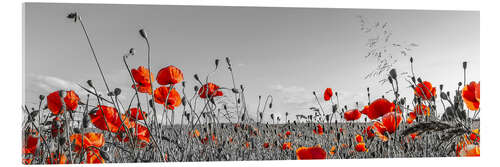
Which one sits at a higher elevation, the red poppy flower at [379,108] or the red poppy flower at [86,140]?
the red poppy flower at [379,108]

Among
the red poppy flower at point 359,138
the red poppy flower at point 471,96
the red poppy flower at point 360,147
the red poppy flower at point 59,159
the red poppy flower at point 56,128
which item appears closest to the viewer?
the red poppy flower at point 59,159

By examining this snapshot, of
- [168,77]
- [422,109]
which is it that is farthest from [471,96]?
[168,77]

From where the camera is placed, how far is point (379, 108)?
2424 mm

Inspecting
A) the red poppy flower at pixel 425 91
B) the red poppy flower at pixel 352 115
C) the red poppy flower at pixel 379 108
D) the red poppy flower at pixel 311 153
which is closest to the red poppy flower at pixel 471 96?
the red poppy flower at pixel 425 91

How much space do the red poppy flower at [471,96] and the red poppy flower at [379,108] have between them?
48cm

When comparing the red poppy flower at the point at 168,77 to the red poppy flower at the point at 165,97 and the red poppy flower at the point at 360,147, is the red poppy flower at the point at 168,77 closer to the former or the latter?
the red poppy flower at the point at 165,97

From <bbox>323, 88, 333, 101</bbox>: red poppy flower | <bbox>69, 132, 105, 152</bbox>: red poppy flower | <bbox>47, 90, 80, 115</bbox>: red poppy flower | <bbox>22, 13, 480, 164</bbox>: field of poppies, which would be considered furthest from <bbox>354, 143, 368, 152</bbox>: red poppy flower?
<bbox>47, 90, 80, 115</bbox>: red poppy flower

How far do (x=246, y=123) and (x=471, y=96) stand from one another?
1.43m

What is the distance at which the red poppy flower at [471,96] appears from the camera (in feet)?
8.48

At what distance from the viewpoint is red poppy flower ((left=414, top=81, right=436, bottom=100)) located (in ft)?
8.25

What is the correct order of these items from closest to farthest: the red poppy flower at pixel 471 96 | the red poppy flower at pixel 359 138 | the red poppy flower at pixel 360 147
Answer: the red poppy flower at pixel 360 147 < the red poppy flower at pixel 359 138 < the red poppy flower at pixel 471 96

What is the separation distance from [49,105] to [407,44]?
2.15 meters

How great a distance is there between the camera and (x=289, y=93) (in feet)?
8.50
